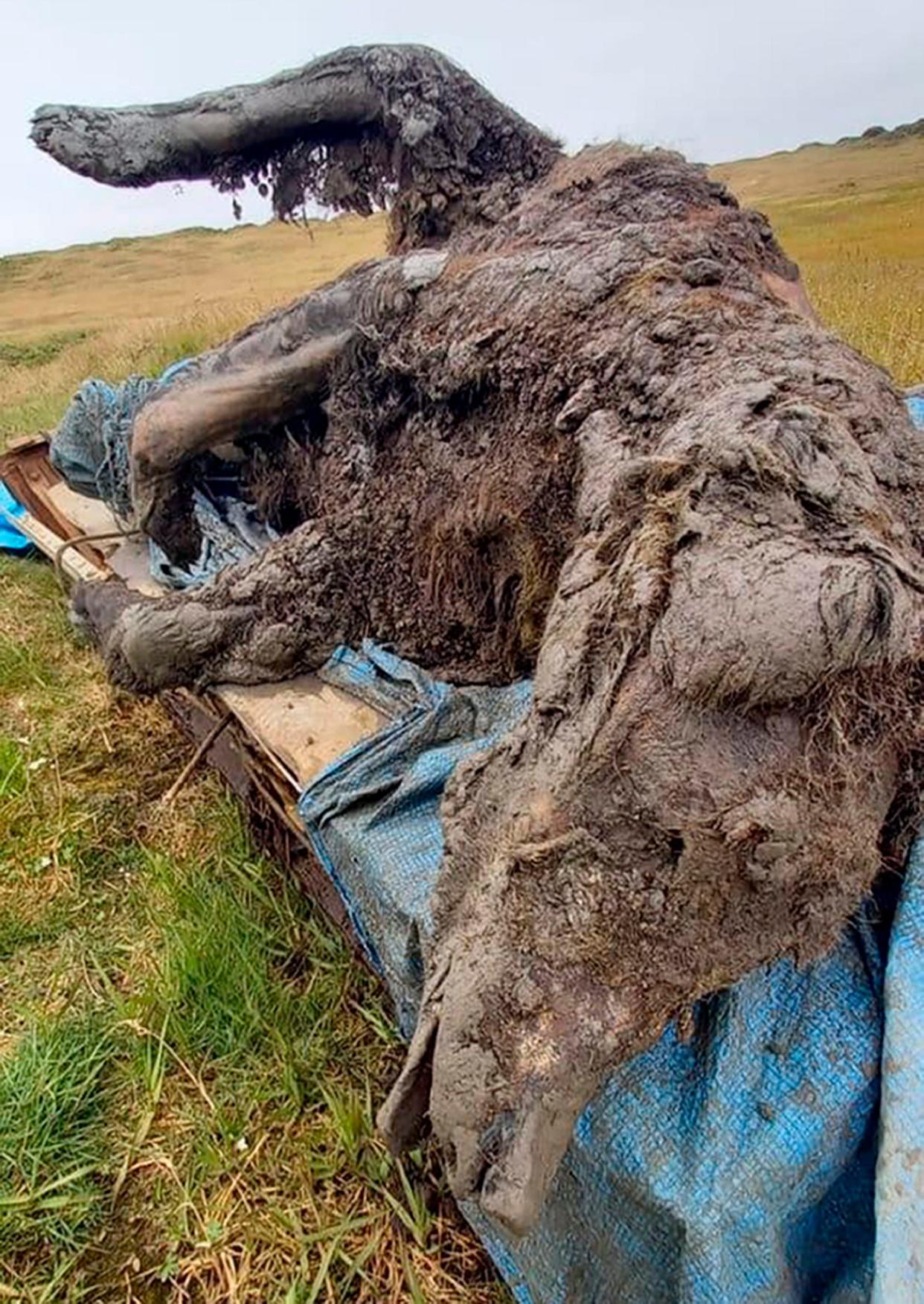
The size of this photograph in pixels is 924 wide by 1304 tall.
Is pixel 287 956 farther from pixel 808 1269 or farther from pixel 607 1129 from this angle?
pixel 808 1269

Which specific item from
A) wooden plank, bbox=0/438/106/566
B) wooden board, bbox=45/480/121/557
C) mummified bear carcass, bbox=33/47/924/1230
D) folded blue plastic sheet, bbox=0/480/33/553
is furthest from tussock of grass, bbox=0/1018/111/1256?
folded blue plastic sheet, bbox=0/480/33/553

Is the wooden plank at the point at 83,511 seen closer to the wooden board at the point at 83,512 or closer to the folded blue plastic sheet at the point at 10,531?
the wooden board at the point at 83,512

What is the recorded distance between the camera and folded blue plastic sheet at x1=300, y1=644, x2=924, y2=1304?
4.09ft

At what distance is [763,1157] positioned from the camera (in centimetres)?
129

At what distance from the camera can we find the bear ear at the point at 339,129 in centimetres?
266

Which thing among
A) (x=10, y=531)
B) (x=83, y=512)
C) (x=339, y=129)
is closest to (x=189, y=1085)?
(x=339, y=129)

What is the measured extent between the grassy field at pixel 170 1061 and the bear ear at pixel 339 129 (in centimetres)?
168

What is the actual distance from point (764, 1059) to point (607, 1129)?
243mm

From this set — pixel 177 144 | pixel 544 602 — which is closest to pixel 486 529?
pixel 544 602

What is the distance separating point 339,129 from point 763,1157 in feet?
8.99

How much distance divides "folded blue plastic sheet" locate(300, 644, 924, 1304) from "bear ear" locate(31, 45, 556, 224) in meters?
2.20

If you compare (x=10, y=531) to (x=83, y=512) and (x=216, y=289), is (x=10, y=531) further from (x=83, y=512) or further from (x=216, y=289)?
(x=216, y=289)

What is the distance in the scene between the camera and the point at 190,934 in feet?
6.99

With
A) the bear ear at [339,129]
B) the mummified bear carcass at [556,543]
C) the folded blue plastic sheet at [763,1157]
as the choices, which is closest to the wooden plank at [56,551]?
the mummified bear carcass at [556,543]
